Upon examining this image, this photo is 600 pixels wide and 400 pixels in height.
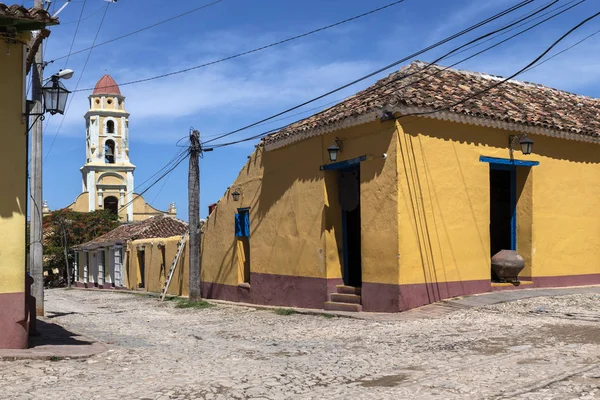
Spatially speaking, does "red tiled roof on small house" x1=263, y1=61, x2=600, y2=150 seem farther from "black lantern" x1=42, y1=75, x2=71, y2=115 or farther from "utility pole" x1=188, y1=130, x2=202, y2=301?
"black lantern" x1=42, y1=75, x2=71, y2=115

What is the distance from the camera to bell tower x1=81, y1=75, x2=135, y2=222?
49.4 metres

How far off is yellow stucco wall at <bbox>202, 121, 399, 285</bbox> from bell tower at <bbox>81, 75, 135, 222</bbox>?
32168mm

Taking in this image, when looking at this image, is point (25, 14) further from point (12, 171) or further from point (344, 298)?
point (344, 298)

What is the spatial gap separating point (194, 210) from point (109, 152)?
35.6 metres

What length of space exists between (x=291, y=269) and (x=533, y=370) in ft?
30.6

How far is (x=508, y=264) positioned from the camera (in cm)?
1324

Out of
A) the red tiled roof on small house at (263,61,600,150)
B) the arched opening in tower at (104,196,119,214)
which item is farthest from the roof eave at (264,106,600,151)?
the arched opening in tower at (104,196,119,214)

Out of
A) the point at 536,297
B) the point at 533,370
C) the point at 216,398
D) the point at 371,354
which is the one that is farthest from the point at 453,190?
the point at 216,398

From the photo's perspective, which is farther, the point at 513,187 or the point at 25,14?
the point at 513,187

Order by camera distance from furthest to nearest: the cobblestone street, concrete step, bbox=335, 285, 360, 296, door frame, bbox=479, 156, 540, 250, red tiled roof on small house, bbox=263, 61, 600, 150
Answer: concrete step, bbox=335, 285, 360, 296
door frame, bbox=479, 156, 540, 250
red tiled roof on small house, bbox=263, 61, 600, 150
the cobblestone street

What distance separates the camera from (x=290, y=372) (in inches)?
282

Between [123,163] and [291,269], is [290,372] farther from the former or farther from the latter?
[123,163]

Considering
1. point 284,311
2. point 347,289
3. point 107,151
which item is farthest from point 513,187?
point 107,151

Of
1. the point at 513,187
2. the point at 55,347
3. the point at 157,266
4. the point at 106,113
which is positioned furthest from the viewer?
the point at 106,113
